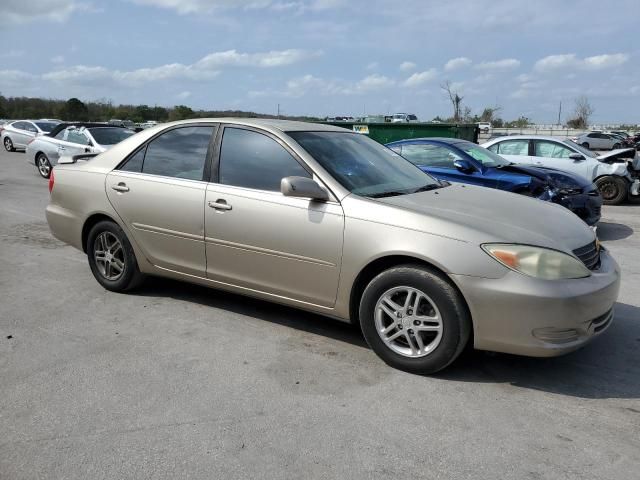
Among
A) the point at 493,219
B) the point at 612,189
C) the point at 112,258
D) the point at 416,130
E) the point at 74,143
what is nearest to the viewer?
the point at 493,219

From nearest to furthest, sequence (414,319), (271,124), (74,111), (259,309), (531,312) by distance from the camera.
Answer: (531,312)
(414,319)
(271,124)
(259,309)
(74,111)

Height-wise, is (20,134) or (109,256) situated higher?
(20,134)

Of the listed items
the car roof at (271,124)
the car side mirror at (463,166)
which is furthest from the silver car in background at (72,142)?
the car roof at (271,124)

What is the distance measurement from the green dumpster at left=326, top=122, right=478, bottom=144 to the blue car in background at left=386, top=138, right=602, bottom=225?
232 inches

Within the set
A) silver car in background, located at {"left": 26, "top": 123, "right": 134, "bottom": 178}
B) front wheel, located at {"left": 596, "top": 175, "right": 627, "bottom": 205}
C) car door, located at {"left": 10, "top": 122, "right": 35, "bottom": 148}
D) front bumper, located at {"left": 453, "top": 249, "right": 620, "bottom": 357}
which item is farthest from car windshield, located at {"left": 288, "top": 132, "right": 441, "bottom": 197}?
car door, located at {"left": 10, "top": 122, "right": 35, "bottom": 148}

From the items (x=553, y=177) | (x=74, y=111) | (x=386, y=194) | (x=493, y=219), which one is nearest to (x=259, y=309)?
(x=386, y=194)

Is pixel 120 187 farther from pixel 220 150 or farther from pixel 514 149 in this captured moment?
pixel 514 149

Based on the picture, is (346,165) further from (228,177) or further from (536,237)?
(536,237)

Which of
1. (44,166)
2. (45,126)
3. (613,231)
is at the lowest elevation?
(613,231)

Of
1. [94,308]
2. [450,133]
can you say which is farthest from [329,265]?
[450,133]

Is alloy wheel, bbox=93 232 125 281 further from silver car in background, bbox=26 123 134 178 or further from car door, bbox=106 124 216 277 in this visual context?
silver car in background, bbox=26 123 134 178

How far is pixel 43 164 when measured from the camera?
14.3 m

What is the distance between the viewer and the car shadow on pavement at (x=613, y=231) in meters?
8.22

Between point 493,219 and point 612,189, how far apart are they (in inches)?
383
